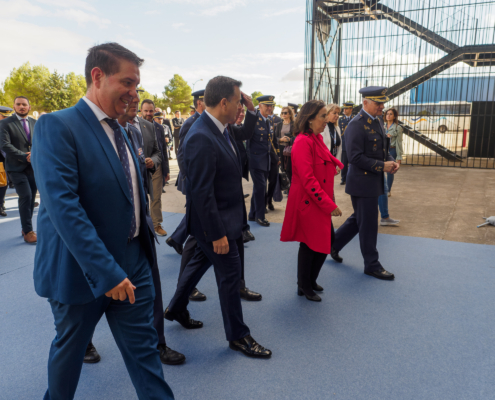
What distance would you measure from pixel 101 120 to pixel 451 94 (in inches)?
560

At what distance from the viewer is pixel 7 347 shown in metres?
2.62

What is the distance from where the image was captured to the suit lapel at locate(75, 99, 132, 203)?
1.45m

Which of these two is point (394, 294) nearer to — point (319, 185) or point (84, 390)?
point (319, 185)

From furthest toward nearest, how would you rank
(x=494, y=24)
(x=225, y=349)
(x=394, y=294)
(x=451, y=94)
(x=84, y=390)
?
(x=451, y=94) < (x=494, y=24) < (x=394, y=294) < (x=225, y=349) < (x=84, y=390)

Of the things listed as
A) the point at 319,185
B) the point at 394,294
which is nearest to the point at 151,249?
the point at 319,185

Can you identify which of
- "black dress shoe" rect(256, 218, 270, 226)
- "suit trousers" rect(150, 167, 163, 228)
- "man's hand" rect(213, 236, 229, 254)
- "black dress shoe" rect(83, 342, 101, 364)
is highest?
"man's hand" rect(213, 236, 229, 254)

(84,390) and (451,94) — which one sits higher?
(451,94)

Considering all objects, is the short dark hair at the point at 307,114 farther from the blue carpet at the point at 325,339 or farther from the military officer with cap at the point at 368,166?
the blue carpet at the point at 325,339

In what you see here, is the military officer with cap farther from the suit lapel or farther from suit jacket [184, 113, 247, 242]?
the suit lapel

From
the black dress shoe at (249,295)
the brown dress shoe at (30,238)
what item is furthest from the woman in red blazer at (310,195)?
the brown dress shoe at (30,238)

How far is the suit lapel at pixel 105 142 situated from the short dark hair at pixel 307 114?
1.96 m

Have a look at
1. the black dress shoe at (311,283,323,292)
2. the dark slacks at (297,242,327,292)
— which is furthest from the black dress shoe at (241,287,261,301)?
the black dress shoe at (311,283,323,292)

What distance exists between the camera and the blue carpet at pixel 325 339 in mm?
2178

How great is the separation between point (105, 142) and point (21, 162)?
4.48m
